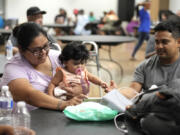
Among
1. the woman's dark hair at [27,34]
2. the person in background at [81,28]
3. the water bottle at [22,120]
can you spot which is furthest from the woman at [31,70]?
the person in background at [81,28]

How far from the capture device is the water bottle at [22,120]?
4.22 ft

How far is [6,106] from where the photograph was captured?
1.50 meters

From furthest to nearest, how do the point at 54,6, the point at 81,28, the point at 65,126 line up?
the point at 54,6, the point at 81,28, the point at 65,126

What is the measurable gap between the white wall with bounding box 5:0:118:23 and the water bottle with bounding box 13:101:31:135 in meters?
12.0

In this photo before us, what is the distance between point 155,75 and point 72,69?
0.57m

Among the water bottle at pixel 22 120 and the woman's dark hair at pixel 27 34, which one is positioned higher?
the woman's dark hair at pixel 27 34

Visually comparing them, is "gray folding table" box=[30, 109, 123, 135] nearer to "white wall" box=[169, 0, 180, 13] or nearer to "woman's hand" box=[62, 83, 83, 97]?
"woman's hand" box=[62, 83, 83, 97]

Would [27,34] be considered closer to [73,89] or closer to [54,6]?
[73,89]

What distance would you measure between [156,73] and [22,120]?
106cm

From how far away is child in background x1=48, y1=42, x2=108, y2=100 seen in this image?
200cm

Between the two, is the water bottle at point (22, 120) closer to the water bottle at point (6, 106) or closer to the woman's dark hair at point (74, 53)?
the water bottle at point (6, 106)

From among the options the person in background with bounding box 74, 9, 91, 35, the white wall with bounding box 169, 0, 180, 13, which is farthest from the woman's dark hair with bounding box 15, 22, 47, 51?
the white wall with bounding box 169, 0, 180, 13

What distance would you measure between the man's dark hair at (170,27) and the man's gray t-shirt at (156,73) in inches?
7.2

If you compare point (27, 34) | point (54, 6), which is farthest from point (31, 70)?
point (54, 6)
